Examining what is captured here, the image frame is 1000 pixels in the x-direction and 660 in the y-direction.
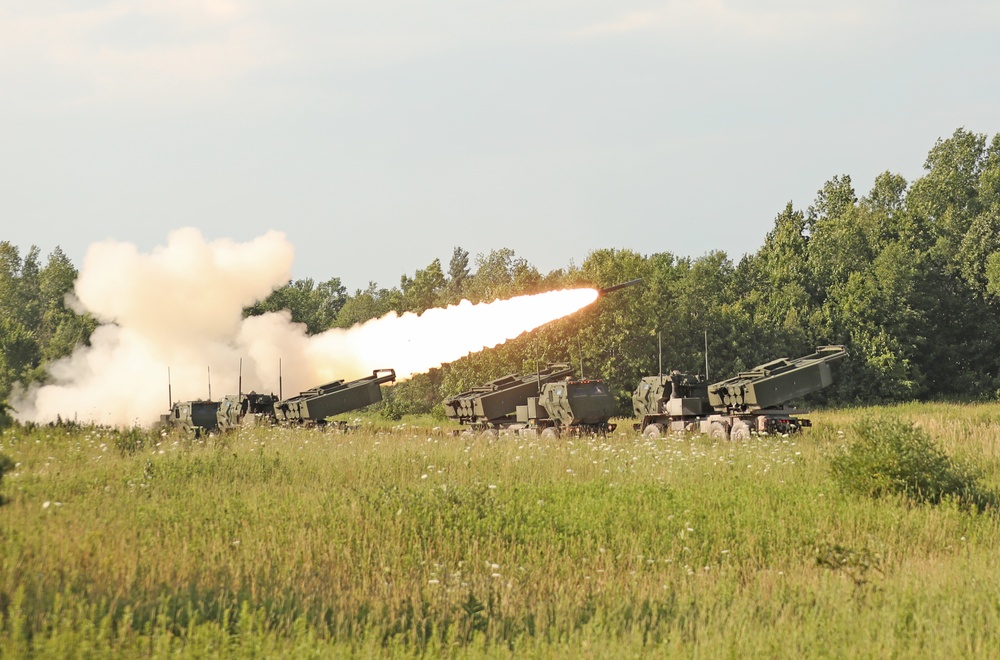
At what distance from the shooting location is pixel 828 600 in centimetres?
1037

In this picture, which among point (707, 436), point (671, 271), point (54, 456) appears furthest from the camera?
point (671, 271)

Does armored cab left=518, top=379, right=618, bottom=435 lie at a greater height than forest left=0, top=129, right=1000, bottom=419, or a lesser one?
lesser

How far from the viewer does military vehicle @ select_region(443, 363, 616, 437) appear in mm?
31781

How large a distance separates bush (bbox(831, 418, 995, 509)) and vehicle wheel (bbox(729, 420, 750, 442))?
1010 cm

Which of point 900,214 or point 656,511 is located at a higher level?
point 900,214

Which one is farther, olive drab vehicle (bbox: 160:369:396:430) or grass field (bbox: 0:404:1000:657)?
olive drab vehicle (bbox: 160:369:396:430)

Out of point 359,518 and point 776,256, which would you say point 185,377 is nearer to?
point 359,518

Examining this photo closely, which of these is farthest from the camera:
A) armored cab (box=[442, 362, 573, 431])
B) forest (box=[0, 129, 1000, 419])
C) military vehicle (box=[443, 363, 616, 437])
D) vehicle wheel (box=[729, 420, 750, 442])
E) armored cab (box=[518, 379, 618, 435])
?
forest (box=[0, 129, 1000, 419])

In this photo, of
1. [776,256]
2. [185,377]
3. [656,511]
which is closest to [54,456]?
[656,511]

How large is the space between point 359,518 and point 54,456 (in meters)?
9.15

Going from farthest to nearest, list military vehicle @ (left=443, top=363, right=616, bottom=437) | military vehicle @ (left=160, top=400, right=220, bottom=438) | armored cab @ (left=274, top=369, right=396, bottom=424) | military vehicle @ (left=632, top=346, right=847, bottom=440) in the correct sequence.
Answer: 1. military vehicle @ (left=160, top=400, right=220, bottom=438)
2. armored cab @ (left=274, top=369, right=396, bottom=424)
3. military vehicle @ (left=443, top=363, right=616, bottom=437)
4. military vehicle @ (left=632, top=346, right=847, bottom=440)

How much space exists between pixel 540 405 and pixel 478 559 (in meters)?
20.9

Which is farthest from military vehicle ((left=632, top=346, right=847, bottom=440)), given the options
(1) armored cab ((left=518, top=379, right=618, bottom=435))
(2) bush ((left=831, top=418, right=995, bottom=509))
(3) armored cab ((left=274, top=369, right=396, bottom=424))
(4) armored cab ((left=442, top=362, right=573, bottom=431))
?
(2) bush ((left=831, top=418, right=995, bottom=509))

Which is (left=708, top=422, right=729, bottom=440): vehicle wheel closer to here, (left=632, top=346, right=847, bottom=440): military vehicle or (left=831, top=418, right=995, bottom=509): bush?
(left=632, top=346, right=847, bottom=440): military vehicle
